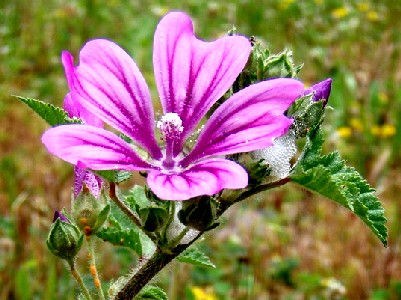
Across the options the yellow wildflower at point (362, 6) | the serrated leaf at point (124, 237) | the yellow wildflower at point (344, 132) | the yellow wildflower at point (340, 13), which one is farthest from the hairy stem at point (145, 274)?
the yellow wildflower at point (362, 6)

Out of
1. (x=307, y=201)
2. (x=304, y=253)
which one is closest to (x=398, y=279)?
(x=304, y=253)

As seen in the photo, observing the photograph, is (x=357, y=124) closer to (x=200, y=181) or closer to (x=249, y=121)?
(x=249, y=121)

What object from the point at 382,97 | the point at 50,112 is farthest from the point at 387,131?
the point at 50,112

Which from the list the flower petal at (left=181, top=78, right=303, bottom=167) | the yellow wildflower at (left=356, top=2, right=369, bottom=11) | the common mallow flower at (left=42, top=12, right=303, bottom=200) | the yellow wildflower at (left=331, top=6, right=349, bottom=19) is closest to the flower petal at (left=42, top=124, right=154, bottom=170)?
the common mallow flower at (left=42, top=12, right=303, bottom=200)

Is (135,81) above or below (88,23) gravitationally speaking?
below

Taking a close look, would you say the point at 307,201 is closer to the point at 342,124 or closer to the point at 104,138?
the point at 342,124

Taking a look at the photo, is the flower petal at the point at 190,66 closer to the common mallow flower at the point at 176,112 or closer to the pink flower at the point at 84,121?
the common mallow flower at the point at 176,112
